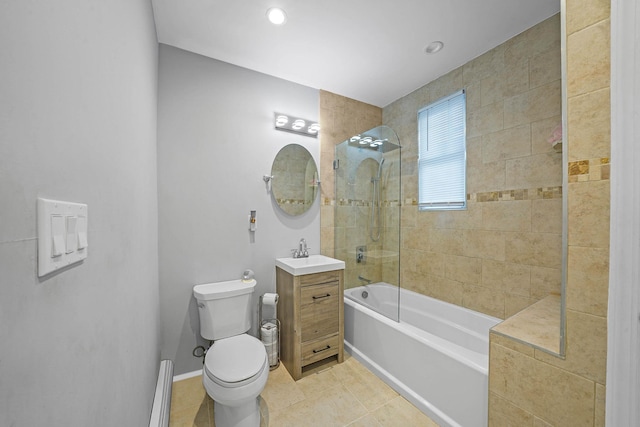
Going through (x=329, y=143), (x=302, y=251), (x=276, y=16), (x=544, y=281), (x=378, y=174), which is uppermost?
(x=276, y=16)

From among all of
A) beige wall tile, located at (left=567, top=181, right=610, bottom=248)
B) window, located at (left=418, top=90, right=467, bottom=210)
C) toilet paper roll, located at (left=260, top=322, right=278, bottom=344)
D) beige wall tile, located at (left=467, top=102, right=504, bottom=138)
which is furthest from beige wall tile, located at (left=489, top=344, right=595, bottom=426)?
beige wall tile, located at (left=467, top=102, right=504, bottom=138)

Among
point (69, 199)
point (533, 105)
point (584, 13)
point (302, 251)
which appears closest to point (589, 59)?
point (584, 13)

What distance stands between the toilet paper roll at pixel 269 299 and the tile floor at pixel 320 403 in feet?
1.84

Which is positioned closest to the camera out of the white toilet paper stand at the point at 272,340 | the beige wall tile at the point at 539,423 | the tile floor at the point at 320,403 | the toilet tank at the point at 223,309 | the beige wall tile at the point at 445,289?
the beige wall tile at the point at 539,423

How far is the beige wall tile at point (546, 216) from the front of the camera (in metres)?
1.67

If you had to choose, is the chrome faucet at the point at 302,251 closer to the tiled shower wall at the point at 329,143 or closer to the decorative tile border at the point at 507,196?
the tiled shower wall at the point at 329,143

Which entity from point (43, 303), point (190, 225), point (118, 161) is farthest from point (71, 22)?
point (190, 225)

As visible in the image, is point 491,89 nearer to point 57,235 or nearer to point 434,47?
point 434,47

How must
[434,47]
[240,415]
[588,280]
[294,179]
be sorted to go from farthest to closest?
1. [294,179]
2. [434,47]
3. [240,415]
4. [588,280]

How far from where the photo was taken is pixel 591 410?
95cm

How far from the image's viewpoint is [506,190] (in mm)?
1928

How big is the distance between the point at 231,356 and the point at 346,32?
2369 millimetres

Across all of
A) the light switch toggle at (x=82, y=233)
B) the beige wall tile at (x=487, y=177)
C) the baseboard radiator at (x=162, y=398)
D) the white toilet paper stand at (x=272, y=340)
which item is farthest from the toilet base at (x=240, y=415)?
the beige wall tile at (x=487, y=177)

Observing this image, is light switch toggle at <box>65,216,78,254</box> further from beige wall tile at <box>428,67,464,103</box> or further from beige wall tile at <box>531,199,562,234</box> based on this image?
beige wall tile at <box>428,67,464,103</box>
